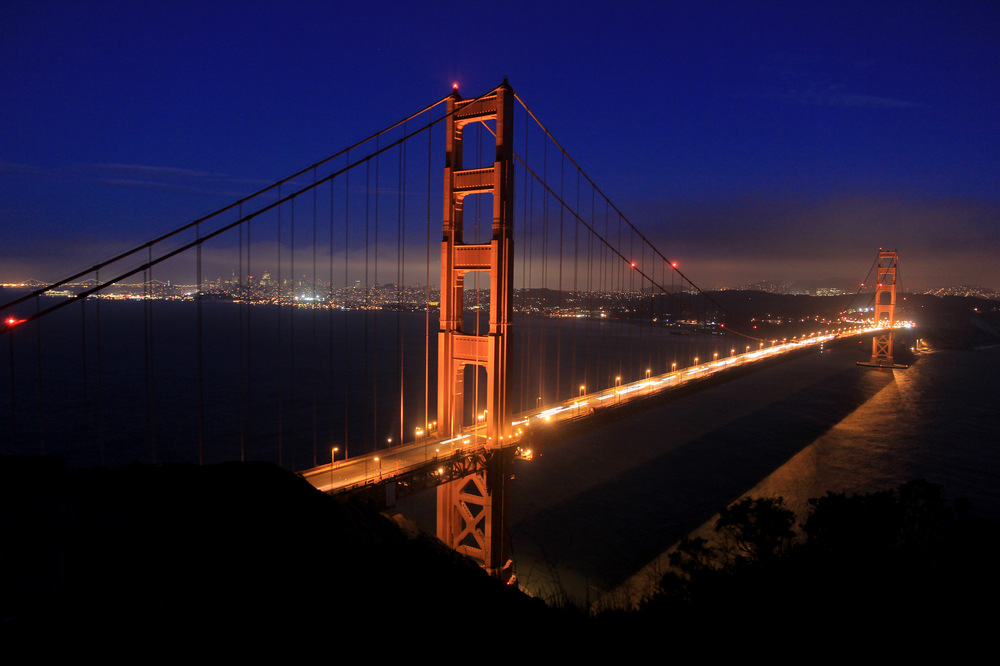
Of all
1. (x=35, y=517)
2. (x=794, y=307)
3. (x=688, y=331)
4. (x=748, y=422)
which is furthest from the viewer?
(x=794, y=307)

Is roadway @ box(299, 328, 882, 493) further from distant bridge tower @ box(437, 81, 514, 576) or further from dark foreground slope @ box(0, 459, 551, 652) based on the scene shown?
dark foreground slope @ box(0, 459, 551, 652)

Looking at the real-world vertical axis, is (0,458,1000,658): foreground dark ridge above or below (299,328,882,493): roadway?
above

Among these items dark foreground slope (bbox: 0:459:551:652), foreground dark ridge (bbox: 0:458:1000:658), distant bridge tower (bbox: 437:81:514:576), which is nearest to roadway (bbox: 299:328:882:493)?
distant bridge tower (bbox: 437:81:514:576)

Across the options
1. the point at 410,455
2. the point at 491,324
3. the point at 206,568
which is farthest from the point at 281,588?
Answer: the point at 491,324

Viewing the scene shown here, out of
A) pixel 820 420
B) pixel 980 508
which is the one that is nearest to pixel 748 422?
pixel 820 420

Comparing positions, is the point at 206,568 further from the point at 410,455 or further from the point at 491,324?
the point at 491,324

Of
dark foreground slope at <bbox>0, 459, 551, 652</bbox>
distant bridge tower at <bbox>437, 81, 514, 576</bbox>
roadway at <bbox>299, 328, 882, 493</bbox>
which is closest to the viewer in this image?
dark foreground slope at <bbox>0, 459, 551, 652</bbox>

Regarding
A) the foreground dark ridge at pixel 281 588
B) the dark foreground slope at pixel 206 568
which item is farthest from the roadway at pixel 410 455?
the foreground dark ridge at pixel 281 588

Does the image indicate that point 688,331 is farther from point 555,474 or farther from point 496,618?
point 496,618
